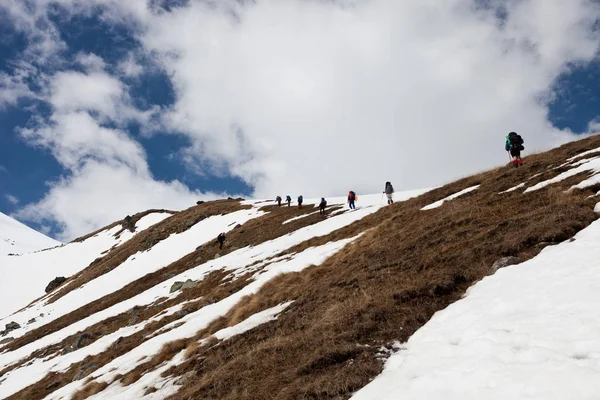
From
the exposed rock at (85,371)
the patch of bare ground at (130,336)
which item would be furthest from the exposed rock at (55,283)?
the exposed rock at (85,371)

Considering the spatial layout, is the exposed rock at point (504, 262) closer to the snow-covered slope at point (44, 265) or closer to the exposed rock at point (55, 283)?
the exposed rock at point (55, 283)

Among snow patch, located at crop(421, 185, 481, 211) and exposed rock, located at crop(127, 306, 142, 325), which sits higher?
snow patch, located at crop(421, 185, 481, 211)

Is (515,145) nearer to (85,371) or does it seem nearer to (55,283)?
(85,371)

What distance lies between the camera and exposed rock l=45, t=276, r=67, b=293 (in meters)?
73.1

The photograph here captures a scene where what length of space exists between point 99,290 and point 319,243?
37463 millimetres

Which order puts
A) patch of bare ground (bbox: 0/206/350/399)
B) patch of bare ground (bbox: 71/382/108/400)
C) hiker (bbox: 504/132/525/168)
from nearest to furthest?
patch of bare ground (bbox: 71/382/108/400)
patch of bare ground (bbox: 0/206/350/399)
hiker (bbox: 504/132/525/168)

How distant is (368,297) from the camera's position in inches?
448

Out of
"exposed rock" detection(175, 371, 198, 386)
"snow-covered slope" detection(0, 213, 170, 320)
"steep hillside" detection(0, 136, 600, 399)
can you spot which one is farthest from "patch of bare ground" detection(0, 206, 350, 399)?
"snow-covered slope" detection(0, 213, 170, 320)

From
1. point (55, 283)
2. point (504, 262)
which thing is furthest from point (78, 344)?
point (55, 283)

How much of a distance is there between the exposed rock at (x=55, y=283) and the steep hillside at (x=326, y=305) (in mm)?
42269

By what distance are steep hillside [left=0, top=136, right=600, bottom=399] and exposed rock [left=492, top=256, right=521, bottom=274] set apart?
0.32m

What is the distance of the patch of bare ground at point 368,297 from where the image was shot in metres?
8.75

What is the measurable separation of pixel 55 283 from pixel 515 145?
78731 mm

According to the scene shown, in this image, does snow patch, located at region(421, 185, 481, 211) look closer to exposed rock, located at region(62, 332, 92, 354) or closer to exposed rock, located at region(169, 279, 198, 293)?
exposed rock, located at region(169, 279, 198, 293)
